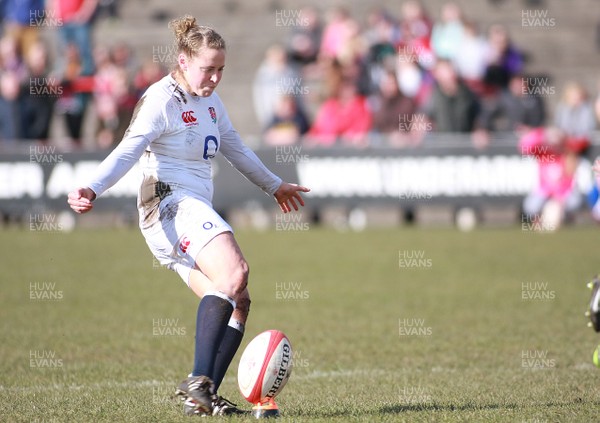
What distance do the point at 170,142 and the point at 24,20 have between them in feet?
62.5

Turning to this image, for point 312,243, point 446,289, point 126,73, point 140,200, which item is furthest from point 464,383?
point 126,73

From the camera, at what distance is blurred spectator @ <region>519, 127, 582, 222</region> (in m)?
17.9

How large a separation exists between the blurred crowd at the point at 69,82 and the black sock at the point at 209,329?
14.0m

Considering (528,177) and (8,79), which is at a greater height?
(8,79)

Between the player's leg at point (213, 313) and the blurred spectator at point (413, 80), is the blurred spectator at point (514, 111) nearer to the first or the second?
the blurred spectator at point (413, 80)

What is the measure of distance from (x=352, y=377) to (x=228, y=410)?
5.66ft

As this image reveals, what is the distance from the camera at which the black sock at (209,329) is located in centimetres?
596

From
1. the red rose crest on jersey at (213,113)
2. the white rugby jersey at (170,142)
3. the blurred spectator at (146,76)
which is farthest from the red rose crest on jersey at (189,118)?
the blurred spectator at (146,76)

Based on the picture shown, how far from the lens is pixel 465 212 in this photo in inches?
739

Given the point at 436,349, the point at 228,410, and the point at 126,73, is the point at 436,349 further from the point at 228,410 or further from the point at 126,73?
the point at 126,73

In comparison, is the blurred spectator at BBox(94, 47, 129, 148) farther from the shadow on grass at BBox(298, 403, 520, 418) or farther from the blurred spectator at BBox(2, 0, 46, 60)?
the shadow on grass at BBox(298, 403, 520, 418)

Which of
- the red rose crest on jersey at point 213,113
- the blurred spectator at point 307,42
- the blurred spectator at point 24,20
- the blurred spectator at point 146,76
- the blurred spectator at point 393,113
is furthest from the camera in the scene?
the blurred spectator at point 24,20

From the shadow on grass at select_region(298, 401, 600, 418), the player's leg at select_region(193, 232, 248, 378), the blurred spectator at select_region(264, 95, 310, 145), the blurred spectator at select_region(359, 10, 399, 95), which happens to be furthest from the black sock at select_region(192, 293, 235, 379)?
the blurred spectator at select_region(359, 10, 399, 95)

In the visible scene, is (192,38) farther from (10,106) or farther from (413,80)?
(10,106)
